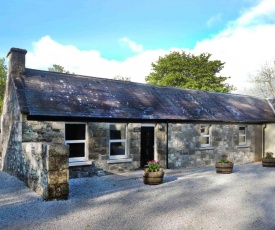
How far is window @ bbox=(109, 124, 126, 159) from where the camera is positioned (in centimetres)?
1301

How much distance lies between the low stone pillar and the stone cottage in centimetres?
3

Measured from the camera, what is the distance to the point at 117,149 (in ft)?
43.3

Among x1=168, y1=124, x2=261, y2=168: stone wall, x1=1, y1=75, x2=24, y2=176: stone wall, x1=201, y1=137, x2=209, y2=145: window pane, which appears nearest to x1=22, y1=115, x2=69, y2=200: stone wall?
x1=1, y1=75, x2=24, y2=176: stone wall

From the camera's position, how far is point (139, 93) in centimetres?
1606

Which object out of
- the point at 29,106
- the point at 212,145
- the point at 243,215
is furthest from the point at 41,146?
the point at 212,145

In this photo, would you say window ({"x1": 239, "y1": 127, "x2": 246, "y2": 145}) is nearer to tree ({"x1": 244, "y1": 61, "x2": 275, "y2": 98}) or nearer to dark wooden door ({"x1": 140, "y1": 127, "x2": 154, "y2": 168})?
dark wooden door ({"x1": 140, "y1": 127, "x2": 154, "y2": 168})

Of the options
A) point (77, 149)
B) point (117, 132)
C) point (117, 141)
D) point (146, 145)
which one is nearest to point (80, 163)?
point (77, 149)

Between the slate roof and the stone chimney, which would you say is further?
the stone chimney

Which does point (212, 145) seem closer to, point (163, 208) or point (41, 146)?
point (163, 208)

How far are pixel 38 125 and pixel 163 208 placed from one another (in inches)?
256

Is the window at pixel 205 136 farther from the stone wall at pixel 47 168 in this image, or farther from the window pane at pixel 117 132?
the stone wall at pixel 47 168

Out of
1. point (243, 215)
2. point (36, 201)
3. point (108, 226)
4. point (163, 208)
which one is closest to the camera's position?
point (108, 226)

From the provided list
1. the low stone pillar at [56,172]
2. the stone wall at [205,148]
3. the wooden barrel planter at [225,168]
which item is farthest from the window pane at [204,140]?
the low stone pillar at [56,172]

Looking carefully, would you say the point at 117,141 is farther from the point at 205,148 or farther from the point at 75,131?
the point at 205,148
